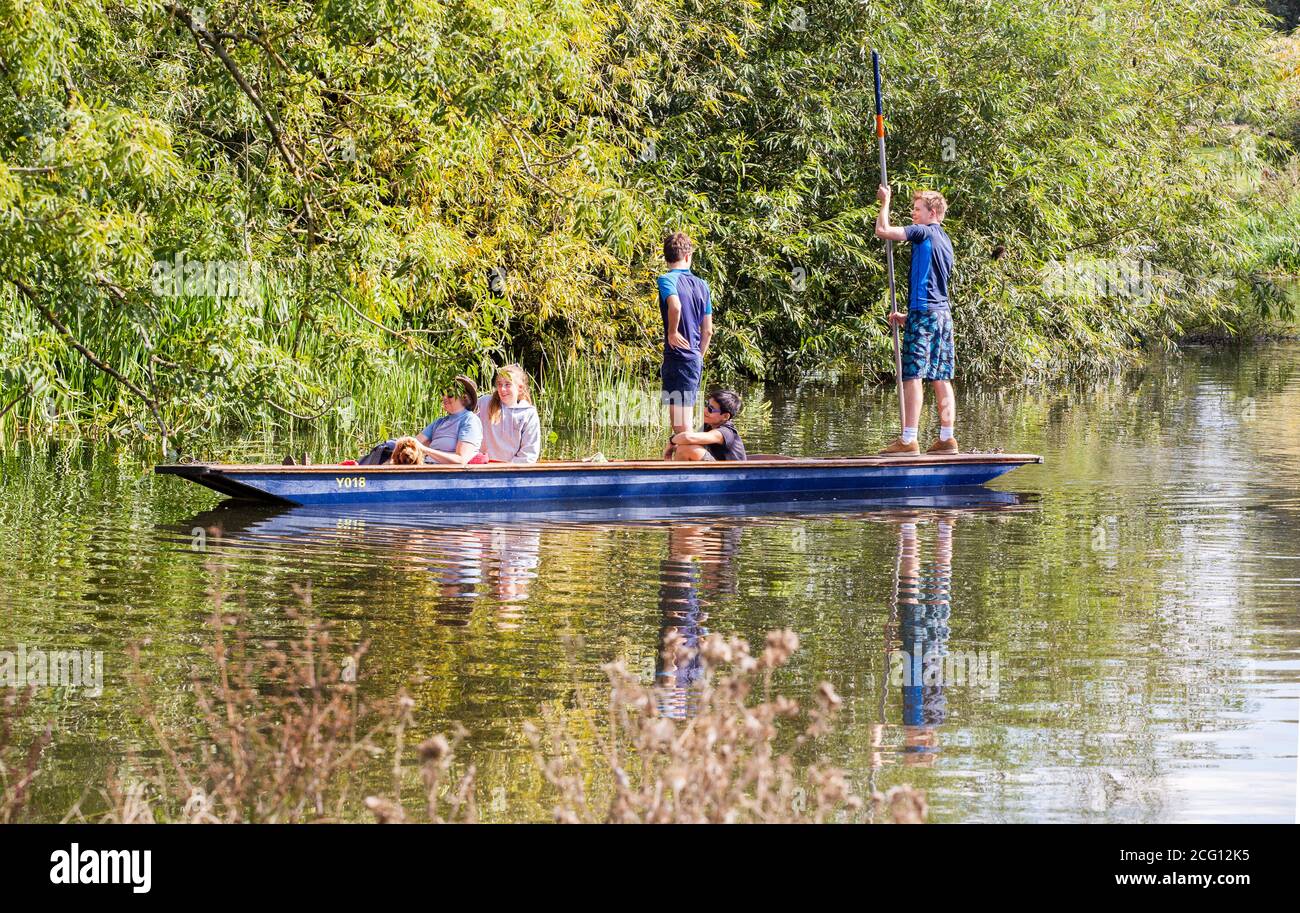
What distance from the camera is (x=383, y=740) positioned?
5.75 m

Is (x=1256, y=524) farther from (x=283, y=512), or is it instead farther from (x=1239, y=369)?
(x=1239, y=369)

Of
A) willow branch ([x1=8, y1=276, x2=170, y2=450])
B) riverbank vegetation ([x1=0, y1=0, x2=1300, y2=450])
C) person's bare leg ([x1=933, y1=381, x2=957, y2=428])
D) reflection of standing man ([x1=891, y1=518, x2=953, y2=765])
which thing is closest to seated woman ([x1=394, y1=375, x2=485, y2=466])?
riverbank vegetation ([x1=0, y1=0, x2=1300, y2=450])

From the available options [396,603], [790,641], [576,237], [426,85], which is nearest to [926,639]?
[396,603]

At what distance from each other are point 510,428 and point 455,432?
37 centimetres

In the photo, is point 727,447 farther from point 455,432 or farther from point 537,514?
point 455,432

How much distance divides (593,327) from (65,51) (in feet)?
31.9

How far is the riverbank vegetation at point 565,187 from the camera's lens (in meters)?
11.1

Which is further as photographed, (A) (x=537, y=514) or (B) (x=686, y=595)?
(A) (x=537, y=514)

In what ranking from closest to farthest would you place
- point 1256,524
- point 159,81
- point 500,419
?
point 1256,524, point 500,419, point 159,81

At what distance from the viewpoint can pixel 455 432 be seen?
11.7 metres

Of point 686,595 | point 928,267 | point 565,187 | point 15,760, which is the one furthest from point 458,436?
point 15,760

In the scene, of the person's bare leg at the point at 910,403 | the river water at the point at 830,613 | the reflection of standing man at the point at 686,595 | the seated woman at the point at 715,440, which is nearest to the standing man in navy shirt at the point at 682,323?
the seated woman at the point at 715,440

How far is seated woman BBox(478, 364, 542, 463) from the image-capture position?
11.7 m

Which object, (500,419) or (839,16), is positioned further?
(839,16)
